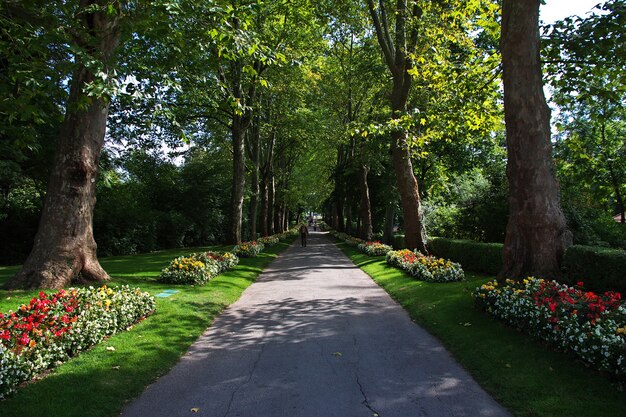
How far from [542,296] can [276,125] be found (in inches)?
1032

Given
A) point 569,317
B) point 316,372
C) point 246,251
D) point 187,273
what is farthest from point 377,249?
point 316,372

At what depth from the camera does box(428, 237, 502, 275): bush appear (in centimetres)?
1284

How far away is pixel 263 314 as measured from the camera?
8.85m

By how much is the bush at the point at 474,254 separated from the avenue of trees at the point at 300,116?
128cm

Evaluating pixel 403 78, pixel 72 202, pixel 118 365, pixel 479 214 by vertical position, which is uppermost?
pixel 403 78

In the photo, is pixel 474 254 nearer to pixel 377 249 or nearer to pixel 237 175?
pixel 377 249

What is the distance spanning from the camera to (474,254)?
1400cm

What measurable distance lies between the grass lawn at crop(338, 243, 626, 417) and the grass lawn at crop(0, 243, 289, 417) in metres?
4.10

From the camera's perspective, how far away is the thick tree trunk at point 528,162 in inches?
314

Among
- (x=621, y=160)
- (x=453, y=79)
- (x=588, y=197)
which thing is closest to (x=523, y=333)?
(x=453, y=79)

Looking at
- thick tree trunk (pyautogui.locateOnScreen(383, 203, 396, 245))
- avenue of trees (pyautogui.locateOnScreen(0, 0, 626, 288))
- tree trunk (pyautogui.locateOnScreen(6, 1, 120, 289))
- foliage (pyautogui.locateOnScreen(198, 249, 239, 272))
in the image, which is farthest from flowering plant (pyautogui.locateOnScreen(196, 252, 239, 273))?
thick tree trunk (pyautogui.locateOnScreen(383, 203, 396, 245))

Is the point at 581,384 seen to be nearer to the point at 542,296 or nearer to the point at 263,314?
the point at 542,296

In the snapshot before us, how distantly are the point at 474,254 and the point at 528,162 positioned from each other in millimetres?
6489

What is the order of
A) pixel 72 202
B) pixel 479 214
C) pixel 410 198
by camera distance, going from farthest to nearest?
pixel 479 214, pixel 410 198, pixel 72 202
